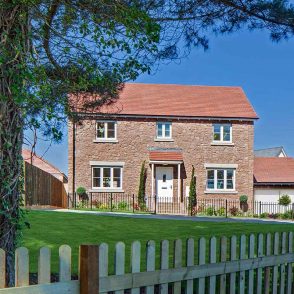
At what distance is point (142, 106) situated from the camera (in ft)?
113

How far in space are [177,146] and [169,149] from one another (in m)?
0.60

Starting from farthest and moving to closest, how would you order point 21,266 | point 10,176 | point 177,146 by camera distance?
point 177,146 < point 10,176 < point 21,266

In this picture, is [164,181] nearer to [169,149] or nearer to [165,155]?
[165,155]

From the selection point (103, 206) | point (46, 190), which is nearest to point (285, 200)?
point (103, 206)

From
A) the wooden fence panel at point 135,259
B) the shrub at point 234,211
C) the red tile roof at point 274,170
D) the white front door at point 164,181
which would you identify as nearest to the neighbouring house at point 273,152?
the red tile roof at point 274,170

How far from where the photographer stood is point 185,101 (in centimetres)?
3559

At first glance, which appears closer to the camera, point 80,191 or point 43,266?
point 43,266

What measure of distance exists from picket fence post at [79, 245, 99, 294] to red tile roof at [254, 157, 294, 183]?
108 feet

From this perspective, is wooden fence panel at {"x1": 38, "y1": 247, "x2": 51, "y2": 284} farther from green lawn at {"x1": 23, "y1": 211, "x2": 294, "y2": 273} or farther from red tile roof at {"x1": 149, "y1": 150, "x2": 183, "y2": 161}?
red tile roof at {"x1": 149, "y1": 150, "x2": 183, "y2": 161}

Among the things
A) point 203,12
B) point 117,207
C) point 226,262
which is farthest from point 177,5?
point 117,207

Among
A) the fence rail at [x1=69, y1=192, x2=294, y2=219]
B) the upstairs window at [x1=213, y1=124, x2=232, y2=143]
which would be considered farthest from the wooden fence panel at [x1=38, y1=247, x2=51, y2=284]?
the upstairs window at [x1=213, y1=124, x2=232, y2=143]

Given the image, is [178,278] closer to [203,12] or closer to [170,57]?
[170,57]

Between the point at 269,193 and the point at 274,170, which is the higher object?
the point at 274,170

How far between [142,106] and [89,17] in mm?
28746
